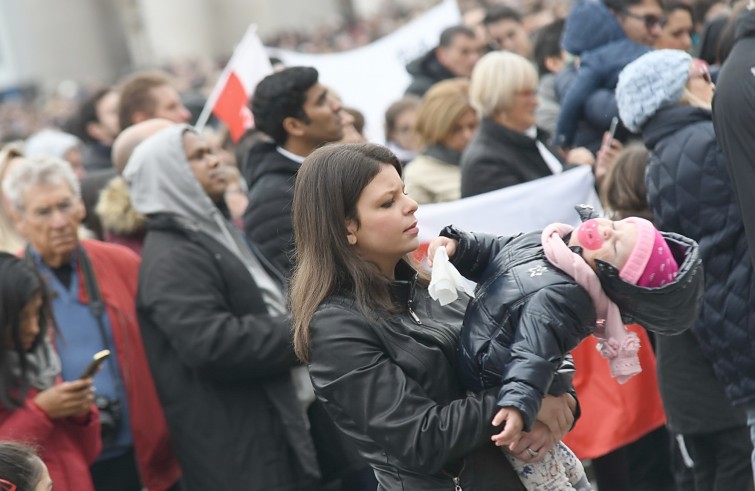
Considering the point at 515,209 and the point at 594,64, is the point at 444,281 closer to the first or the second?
the point at 515,209

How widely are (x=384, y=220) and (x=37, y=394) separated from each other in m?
1.93

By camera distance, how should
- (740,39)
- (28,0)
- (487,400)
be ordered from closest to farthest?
(487,400)
(740,39)
(28,0)

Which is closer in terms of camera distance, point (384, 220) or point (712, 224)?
point (384, 220)

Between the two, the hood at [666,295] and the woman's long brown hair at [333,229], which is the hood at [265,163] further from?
the hood at [666,295]

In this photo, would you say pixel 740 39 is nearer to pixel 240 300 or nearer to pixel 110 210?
pixel 240 300

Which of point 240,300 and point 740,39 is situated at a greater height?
point 740,39

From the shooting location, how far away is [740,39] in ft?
13.8

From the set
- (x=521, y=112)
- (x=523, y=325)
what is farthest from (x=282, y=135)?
(x=523, y=325)

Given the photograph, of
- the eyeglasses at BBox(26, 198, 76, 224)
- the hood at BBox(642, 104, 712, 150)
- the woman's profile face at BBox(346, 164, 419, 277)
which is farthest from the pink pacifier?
the eyeglasses at BBox(26, 198, 76, 224)

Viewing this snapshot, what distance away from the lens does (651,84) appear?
183 inches

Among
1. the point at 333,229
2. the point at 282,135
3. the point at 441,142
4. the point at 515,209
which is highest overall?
the point at 333,229

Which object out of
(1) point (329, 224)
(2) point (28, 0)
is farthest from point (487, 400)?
(2) point (28, 0)

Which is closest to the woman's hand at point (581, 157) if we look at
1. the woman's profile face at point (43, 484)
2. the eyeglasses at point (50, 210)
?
the eyeglasses at point (50, 210)

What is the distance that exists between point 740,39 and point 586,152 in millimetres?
2032
